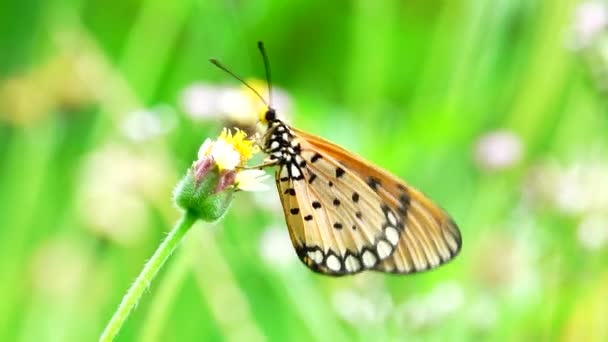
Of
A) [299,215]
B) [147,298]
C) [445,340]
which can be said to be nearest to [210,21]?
[147,298]

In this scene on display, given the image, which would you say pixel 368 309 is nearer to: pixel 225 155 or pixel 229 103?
pixel 229 103

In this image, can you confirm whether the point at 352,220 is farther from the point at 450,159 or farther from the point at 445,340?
the point at 450,159

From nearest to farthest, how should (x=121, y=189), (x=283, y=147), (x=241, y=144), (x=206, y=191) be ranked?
(x=206, y=191), (x=241, y=144), (x=283, y=147), (x=121, y=189)

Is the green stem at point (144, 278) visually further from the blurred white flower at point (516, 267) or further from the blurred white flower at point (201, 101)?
the blurred white flower at point (516, 267)

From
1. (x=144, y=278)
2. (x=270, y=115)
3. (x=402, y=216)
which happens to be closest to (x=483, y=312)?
(x=402, y=216)

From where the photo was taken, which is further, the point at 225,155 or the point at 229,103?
the point at 229,103

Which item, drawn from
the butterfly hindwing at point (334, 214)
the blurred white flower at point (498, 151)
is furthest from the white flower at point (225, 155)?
the blurred white flower at point (498, 151)
